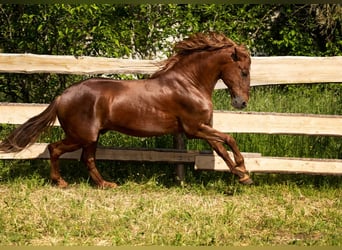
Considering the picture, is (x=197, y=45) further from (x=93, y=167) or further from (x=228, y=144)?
(x=93, y=167)

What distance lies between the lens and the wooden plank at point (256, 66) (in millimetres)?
6566

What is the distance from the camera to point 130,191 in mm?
Answer: 6355

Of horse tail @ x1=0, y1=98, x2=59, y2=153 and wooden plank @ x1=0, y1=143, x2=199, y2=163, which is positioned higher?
horse tail @ x1=0, y1=98, x2=59, y2=153

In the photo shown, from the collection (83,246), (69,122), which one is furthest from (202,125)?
(83,246)

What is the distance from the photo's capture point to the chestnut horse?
614 cm

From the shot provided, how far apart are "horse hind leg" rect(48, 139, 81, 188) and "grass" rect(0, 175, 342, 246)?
0.42 ft

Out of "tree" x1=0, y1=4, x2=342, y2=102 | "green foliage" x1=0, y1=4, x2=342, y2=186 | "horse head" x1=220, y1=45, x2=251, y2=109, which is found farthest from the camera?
"tree" x1=0, y1=4, x2=342, y2=102

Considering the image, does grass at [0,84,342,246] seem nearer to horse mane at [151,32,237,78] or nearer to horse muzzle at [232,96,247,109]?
horse muzzle at [232,96,247,109]

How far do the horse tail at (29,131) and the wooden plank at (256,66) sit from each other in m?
0.58

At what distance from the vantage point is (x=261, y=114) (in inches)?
258

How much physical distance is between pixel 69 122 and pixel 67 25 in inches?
63.2

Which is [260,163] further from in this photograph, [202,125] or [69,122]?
[69,122]

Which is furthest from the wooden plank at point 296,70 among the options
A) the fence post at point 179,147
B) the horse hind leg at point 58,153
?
the horse hind leg at point 58,153

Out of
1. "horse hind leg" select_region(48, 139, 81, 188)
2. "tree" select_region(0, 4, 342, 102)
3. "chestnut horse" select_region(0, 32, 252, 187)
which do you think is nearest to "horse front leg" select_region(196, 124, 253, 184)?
"chestnut horse" select_region(0, 32, 252, 187)
